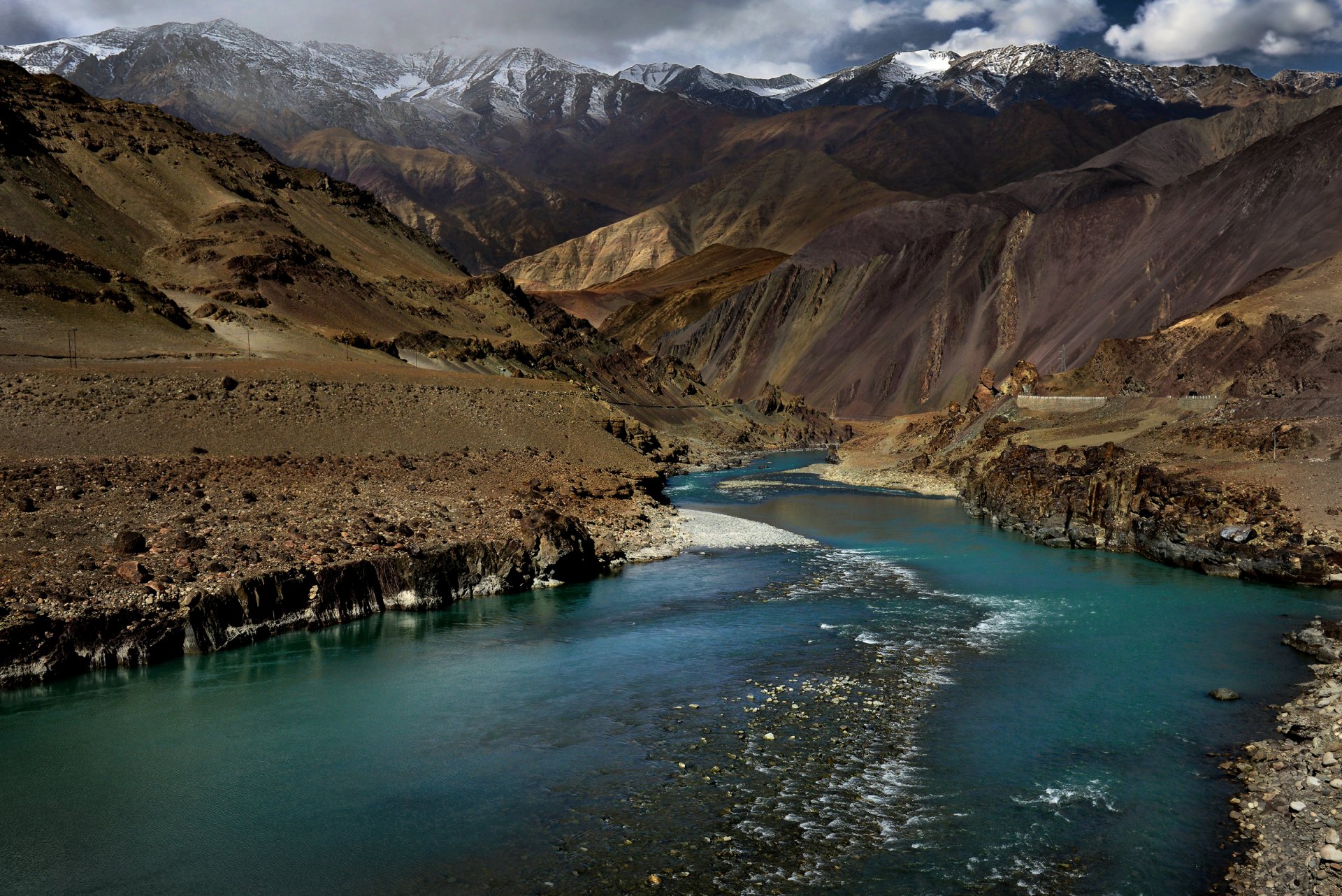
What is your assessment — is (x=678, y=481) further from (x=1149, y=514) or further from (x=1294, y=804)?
(x=1294, y=804)

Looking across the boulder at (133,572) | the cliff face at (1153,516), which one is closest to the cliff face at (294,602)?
the boulder at (133,572)

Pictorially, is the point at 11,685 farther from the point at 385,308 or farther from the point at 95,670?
the point at 385,308

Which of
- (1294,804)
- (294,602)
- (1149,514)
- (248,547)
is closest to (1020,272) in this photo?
(1149,514)

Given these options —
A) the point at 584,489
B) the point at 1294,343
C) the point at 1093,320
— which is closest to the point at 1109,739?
the point at 584,489

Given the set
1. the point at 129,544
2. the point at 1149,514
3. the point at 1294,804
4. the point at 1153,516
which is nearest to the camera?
the point at 1294,804

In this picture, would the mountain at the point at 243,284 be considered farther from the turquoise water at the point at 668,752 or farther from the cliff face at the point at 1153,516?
the cliff face at the point at 1153,516

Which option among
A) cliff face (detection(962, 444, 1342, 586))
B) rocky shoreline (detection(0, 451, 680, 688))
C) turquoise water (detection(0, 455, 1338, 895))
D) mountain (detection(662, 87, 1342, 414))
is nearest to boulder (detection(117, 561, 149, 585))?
rocky shoreline (detection(0, 451, 680, 688))
